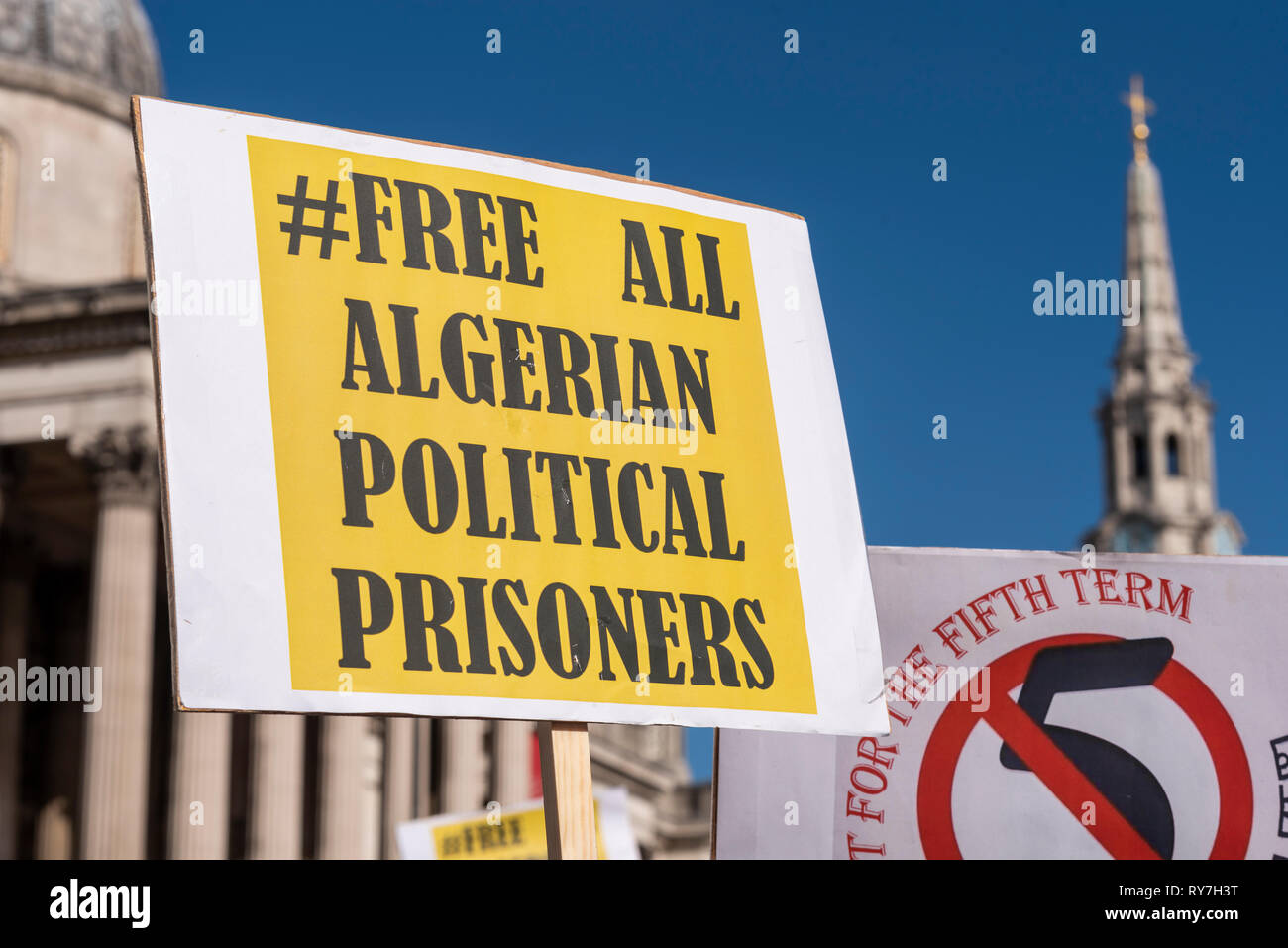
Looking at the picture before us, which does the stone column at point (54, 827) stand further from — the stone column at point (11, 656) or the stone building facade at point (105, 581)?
the stone column at point (11, 656)

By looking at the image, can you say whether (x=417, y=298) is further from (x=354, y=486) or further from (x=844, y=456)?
(x=844, y=456)

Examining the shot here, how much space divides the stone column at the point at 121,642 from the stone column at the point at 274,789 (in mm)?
2416

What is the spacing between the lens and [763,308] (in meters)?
6.59

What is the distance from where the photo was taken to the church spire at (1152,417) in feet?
426

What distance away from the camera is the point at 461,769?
1866 inches

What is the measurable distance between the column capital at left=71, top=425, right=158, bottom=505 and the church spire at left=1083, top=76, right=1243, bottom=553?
9623cm

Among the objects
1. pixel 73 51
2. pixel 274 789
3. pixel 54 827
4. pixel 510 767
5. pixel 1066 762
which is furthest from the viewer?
pixel 73 51

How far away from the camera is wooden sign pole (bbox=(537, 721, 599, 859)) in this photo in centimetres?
543

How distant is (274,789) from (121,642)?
4.61 m

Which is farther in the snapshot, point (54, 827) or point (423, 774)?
point (423, 774)

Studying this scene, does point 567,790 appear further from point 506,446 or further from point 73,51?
point 73,51

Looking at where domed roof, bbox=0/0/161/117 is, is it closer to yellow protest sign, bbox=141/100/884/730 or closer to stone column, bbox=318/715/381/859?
stone column, bbox=318/715/381/859

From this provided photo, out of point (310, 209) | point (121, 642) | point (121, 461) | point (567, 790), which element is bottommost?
point (567, 790)

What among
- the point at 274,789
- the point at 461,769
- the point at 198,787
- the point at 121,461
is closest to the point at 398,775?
the point at 461,769
